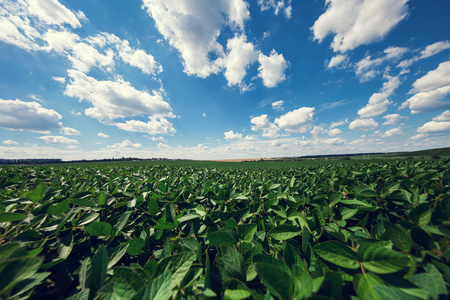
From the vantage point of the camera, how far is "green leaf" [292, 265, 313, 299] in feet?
2.04

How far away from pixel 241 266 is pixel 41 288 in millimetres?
1070

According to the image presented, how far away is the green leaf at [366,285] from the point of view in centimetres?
63

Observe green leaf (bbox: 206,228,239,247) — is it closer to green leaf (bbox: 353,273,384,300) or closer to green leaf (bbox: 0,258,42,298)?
green leaf (bbox: 353,273,384,300)

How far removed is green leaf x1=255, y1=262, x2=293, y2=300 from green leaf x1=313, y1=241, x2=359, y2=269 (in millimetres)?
256

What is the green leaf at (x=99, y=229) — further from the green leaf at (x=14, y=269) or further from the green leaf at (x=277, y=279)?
the green leaf at (x=277, y=279)

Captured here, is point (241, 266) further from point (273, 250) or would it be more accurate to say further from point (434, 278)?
point (434, 278)

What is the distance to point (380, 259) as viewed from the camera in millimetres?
716

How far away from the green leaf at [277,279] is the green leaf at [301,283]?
0.05 meters

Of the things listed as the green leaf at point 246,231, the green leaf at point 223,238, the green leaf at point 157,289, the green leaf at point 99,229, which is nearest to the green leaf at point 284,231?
the green leaf at point 246,231

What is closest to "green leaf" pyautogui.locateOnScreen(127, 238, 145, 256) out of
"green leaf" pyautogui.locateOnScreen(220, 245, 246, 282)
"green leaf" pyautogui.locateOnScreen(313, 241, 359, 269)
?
"green leaf" pyautogui.locateOnScreen(220, 245, 246, 282)

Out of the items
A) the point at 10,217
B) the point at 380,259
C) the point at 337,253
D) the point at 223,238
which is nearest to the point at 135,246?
the point at 223,238

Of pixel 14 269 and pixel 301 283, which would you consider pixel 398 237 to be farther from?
pixel 14 269

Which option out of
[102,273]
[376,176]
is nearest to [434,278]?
[102,273]

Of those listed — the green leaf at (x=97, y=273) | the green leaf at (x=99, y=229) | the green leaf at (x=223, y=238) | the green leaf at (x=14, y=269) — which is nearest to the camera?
the green leaf at (x=14, y=269)
